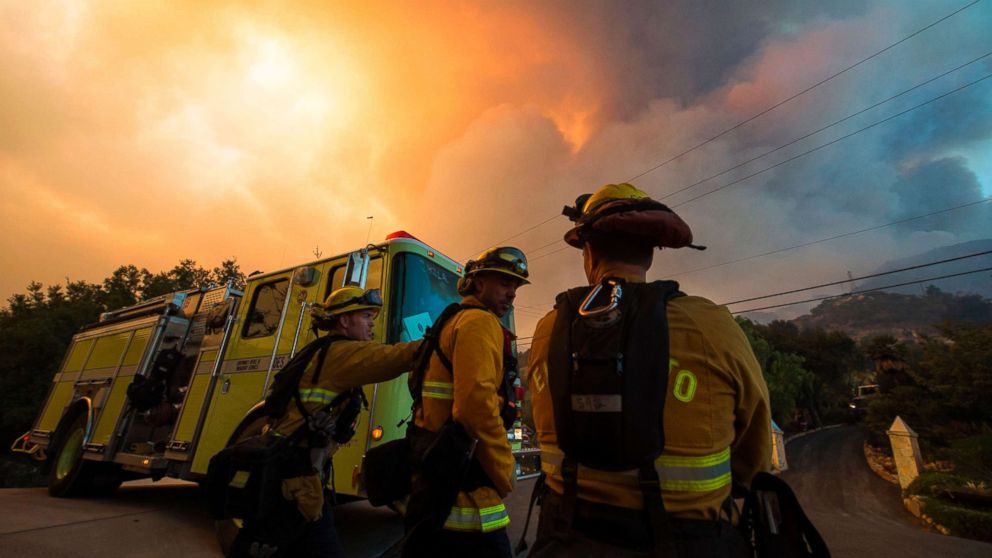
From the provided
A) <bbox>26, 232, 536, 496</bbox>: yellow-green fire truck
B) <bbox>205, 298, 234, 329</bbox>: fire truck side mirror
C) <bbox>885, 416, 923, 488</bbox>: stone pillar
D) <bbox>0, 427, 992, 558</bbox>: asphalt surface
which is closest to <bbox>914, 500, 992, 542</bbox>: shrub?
<bbox>885, 416, 923, 488</bbox>: stone pillar

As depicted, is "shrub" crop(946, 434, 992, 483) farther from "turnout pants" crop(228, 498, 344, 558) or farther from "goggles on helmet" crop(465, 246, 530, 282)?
"turnout pants" crop(228, 498, 344, 558)

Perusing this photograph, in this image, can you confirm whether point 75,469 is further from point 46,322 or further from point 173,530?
point 46,322

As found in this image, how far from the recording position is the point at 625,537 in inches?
43.6

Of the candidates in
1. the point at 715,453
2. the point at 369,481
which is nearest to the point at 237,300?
the point at 369,481

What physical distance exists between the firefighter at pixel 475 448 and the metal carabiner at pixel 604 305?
2.32 feet

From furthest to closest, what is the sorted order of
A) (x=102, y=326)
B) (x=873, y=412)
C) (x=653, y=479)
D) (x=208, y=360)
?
1. (x=873, y=412)
2. (x=102, y=326)
3. (x=208, y=360)
4. (x=653, y=479)

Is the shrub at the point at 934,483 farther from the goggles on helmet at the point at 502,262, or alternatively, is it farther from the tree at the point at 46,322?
the tree at the point at 46,322

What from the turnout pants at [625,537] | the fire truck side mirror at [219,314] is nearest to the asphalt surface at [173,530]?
the fire truck side mirror at [219,314]

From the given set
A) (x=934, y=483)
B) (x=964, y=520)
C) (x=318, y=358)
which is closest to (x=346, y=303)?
(x=318, y=358)

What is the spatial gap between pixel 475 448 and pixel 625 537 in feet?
2.66

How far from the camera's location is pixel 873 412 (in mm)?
18266

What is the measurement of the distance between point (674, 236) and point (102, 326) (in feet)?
31.7

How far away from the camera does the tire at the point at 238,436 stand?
11.9 feet

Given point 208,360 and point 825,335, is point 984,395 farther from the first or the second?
point 825,335
